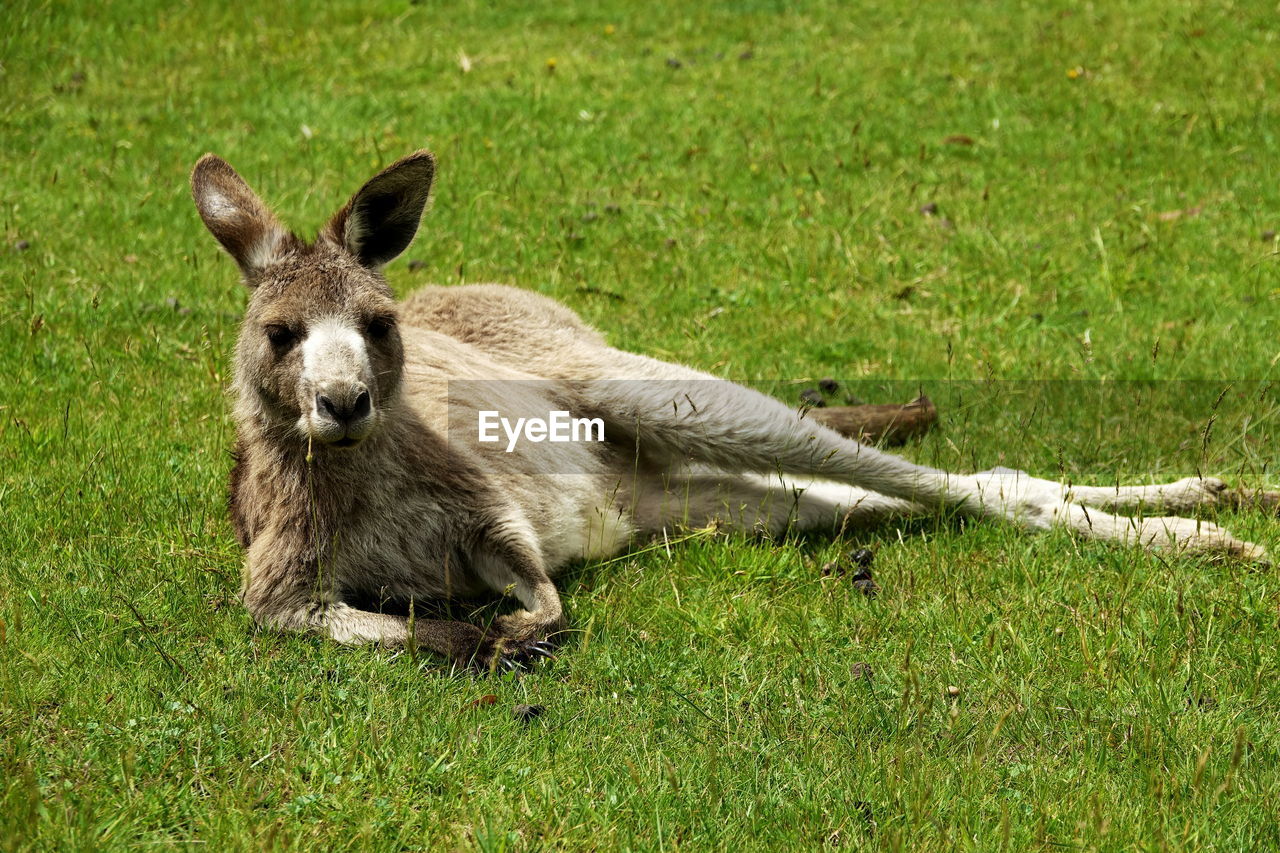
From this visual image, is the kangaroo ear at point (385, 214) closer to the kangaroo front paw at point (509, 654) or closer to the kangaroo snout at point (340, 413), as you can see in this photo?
the kangaroo snout at point (340, 413)

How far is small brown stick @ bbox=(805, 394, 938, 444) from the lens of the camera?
5.72 m

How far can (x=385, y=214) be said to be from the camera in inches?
177

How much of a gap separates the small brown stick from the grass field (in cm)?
17

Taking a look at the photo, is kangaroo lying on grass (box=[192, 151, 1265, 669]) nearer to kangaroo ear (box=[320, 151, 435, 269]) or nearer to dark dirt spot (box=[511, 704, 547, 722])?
kangaroo ear (box=[320, 151, 435, 269])

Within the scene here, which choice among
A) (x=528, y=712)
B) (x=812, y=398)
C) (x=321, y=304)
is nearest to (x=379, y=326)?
(x=321, y=304)

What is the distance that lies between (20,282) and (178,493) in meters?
2.73

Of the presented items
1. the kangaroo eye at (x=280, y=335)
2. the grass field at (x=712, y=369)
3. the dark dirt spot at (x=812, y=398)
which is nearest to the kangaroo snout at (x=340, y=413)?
the kangaroo eye at (x=280, y=335)

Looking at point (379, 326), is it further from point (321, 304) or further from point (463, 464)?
point (463, 464)

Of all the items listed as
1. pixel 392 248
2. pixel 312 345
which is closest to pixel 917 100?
pixel 392 248

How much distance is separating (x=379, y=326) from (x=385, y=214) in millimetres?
489

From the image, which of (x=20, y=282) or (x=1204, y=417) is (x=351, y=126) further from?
(x=1204, y=417)

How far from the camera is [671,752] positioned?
11.4 ft

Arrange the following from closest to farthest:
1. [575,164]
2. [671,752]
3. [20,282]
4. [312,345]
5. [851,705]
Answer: [671,752] → [851,705] → [312,345] → [20,282] → [575,164]

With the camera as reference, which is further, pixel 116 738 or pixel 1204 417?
pixel 1204 417
